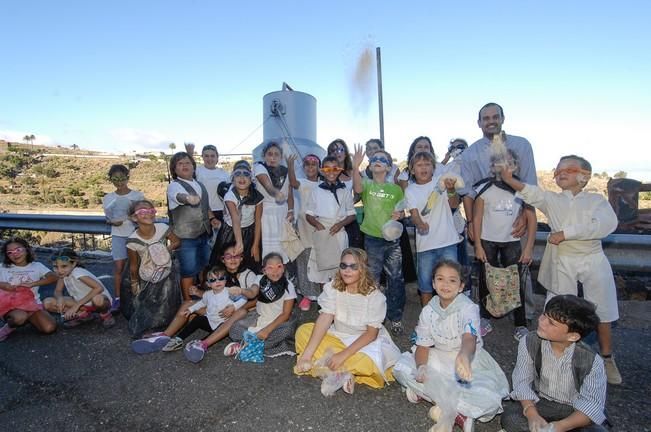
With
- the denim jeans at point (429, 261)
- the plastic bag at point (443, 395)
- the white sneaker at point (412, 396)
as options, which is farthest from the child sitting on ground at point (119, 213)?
the plastic bag at point (443, 395)

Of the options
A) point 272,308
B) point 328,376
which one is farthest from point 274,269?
point 328,376

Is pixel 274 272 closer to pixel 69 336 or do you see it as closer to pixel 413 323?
pixel 413 323

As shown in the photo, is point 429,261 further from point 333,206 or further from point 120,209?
point 120,209

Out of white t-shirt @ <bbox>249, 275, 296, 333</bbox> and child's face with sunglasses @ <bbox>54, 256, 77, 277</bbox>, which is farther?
child's face with sunglasses @ <bbox>54, 256, 77, 277</bbox>

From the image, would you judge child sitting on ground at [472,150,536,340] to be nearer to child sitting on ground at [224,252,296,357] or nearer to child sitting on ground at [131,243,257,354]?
child sitting on ground at [224,252,296,357]

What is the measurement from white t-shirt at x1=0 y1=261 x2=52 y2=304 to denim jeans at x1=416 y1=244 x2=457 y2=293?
3858 mm

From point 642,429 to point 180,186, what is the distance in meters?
4.19

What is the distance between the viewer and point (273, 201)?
4.36m

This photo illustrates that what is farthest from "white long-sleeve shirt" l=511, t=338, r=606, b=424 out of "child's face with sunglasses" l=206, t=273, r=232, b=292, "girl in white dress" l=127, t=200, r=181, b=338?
"girl in white dress" l=127, t=200, r=181, b=338

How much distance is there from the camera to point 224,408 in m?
2.48

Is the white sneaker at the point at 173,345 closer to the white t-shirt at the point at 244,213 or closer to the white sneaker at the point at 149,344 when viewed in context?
the white sneaker at the point at 149,344

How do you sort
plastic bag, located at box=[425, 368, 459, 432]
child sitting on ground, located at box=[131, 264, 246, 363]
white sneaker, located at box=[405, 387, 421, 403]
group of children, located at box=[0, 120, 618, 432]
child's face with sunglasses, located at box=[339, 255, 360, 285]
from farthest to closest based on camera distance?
child sitting on ground, located at box=[131, 264, 246, 363], child's face with sunglasses, located at box=[339, 255, 360, 285], white sneaker, located at box=[405, 387, 421, 403], group of children, located at box=[0, 120, 618, 432], plastic bag, located at box=[425, 368, 459, 432]

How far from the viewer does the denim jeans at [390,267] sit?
3.76m

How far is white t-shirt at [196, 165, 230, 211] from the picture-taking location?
16.5 feet
